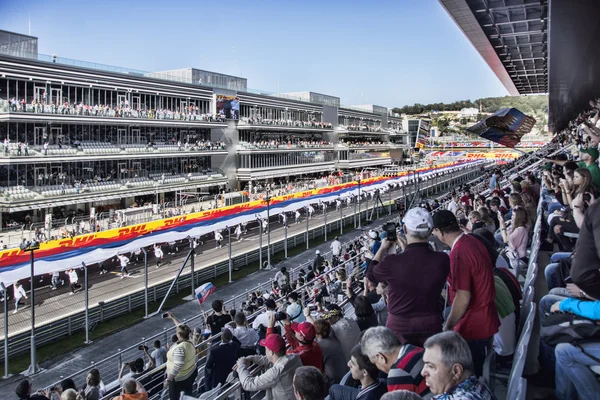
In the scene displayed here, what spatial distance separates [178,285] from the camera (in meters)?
21.6

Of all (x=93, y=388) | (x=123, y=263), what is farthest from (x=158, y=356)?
(x=123, y=263)

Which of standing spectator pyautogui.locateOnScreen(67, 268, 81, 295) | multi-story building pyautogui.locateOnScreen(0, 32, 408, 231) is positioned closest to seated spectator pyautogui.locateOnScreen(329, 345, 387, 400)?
standing spectator pyautogui.locateOnScreen(67, 268, 81, 295)

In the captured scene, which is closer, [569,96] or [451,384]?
[451,384]

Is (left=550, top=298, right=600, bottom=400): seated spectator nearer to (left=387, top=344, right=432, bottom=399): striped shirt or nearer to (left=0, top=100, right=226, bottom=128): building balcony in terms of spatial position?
(left=387, top=344, right=432, bottom=399): striped shirt

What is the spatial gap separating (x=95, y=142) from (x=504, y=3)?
1032 inches

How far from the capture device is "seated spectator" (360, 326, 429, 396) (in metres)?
3.48

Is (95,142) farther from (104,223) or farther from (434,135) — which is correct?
(434,135)

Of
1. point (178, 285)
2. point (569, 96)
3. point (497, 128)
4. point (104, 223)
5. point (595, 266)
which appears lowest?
point (178, 285)

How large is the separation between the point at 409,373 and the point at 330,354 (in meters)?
1.97

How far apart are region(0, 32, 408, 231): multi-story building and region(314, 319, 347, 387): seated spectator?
990 inches

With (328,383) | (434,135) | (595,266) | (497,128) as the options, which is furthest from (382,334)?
(434,135)

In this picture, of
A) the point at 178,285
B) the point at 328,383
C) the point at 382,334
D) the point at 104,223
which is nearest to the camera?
the point at 382,334

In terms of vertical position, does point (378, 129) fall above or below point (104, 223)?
above

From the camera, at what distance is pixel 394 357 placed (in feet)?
11.9
